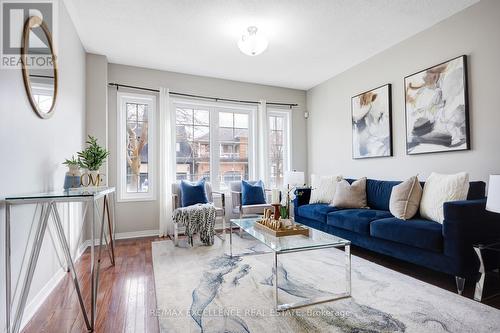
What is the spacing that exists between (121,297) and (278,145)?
3.91 meters

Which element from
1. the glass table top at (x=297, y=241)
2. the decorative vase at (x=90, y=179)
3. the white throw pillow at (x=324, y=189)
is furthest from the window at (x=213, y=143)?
the glass table top at (x=297, y=241)

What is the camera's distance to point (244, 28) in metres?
3.06

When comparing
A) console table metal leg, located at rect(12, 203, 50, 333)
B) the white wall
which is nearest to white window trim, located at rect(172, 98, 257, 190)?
the white wall

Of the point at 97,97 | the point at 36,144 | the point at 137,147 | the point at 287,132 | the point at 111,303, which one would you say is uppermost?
the point at 97,97

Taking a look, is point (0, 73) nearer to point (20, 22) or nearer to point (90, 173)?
point (20, 22)

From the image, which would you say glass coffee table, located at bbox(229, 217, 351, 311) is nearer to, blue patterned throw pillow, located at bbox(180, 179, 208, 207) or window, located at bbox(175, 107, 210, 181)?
blue patterned throw pillow, located at bbox(180, 179, 208, 207)

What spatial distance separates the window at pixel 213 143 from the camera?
459 centimetres

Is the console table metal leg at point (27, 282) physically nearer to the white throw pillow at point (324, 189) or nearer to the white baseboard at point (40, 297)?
the white baseboard at point (40, 297)

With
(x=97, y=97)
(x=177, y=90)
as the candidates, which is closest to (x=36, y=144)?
(x=97, y=97)

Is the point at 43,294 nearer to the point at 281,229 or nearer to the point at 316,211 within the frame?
the point at 281,229

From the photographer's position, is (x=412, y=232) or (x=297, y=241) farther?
(x=412, y=232)

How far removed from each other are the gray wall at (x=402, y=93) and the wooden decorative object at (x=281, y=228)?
1.87 m

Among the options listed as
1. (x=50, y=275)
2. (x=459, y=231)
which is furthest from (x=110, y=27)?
(x=459, y=231)

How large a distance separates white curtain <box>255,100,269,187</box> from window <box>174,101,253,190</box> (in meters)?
0.19
